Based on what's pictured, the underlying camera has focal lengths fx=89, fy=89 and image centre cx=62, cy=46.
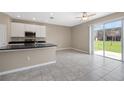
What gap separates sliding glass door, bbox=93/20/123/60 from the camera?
5312 millimetres

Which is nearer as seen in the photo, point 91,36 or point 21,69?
point 21,69

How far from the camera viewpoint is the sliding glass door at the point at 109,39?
5.31 metres

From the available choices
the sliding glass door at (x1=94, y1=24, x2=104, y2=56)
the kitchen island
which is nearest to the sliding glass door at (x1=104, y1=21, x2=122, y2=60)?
the sliding glass door at (x1=94, y1=24, x2=104, y2=56)

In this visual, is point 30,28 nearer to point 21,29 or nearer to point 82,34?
point 21,29

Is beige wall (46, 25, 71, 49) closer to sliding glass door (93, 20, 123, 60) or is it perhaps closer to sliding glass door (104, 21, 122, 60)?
sliding glass door (93, 20, 123, 60)

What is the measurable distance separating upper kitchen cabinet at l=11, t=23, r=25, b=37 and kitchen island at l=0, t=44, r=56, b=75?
8.35 ft

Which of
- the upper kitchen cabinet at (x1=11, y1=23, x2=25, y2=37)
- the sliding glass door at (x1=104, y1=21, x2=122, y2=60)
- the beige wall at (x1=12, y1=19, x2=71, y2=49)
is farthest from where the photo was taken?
the beige wall at (x1=12, y1=19, x2=71, y2=49)

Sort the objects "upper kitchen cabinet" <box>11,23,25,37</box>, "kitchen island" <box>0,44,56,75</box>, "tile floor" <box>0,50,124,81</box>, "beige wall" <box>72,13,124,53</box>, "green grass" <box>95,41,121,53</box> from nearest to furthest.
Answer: "tile floor" <box>0,50,124,81</box>
"kitchen island" <box>0,44,56,75</box>
"green grass" <box>95,41,121,53</box>
"upper kitchen cabinet" <box>11,23,25,37</box>
"beige wall" <box>72,13,124,53</box>

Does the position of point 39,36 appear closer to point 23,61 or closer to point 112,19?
point 23,61

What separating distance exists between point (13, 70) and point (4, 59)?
527 mm

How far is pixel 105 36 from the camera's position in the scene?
6090mm

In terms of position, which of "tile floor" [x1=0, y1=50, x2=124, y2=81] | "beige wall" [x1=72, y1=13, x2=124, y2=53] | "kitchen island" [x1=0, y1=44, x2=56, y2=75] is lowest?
"tile floor" [x1=0, y1=50, x2=124, y2=81]
